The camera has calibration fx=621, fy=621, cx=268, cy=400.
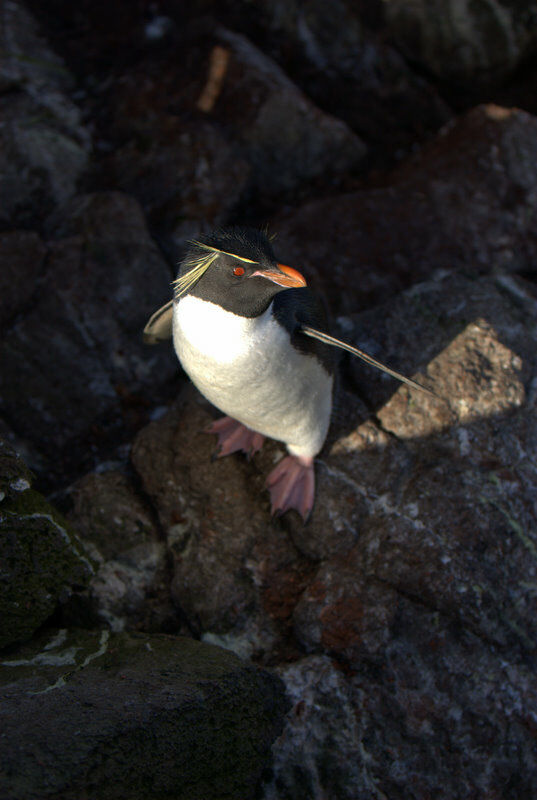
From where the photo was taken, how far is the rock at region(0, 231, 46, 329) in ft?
11.0

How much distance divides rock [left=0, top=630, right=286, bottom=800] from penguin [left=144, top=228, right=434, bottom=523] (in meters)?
0.81

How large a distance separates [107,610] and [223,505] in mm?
671

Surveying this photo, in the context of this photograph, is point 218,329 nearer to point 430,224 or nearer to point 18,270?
point 18,270

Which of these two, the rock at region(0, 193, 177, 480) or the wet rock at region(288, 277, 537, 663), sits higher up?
the rock at region(0, 193, 177, 480)

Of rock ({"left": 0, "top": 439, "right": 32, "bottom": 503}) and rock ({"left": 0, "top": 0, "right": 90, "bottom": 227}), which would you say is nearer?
rock ({"left": 0, "top": 439, "right": 32, "bottom": 503})

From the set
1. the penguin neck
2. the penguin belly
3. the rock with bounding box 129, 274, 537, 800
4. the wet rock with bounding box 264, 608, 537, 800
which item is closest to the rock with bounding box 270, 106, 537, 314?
the rock with bounding box 129, 274, 537, 800

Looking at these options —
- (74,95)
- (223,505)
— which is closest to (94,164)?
(74,95)

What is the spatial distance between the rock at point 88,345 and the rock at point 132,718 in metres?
1.30

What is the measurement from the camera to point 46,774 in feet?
5.14

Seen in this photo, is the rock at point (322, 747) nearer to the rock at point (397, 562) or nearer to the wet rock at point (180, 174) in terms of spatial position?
the rock at point (397, 562)

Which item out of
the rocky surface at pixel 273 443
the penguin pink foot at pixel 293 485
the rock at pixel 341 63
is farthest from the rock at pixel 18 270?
the rock at pixel 341 63

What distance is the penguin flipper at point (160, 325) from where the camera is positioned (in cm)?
271

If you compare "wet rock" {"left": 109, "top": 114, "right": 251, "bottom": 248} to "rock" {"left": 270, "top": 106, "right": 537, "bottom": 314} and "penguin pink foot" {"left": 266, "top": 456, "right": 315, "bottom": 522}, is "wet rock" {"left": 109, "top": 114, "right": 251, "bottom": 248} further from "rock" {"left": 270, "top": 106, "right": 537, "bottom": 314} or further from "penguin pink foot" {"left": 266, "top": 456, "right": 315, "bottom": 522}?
"penguin pink foot" {"left": 266, "top": 456, "right": 315, "bottom": 522}

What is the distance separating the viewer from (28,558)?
7.28ft
